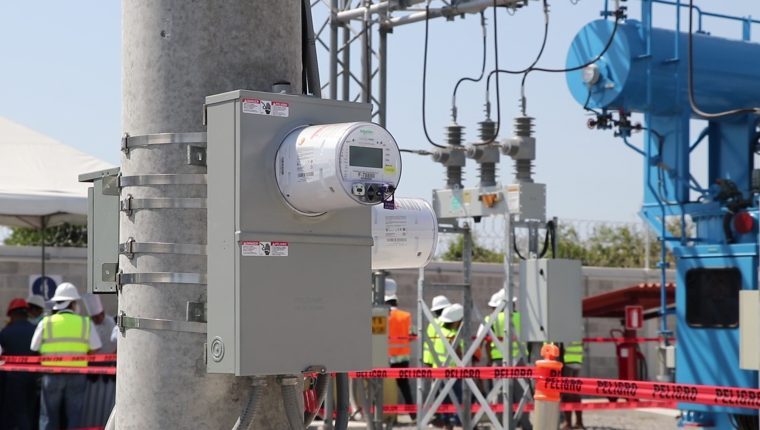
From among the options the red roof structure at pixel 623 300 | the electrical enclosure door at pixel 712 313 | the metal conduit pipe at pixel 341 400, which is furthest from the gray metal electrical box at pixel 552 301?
the metal conduit pipe at pixel 341 400

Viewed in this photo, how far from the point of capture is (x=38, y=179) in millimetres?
15078

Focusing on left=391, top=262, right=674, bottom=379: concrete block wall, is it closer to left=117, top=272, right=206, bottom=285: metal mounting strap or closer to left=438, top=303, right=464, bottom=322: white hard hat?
left=438, top=303, right=464, bottom=322: white hard hat

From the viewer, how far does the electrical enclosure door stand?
10859 millimetres

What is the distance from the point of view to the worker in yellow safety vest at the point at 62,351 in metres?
12.5

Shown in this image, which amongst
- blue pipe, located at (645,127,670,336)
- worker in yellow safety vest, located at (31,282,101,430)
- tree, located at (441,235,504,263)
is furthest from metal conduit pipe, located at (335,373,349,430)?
tree, located at (441,235,504,263)

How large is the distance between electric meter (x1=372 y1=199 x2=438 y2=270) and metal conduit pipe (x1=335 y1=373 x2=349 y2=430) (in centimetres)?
65

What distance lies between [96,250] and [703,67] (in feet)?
26.9

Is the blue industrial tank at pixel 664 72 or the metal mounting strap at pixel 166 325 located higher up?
the blue industrial tank at pixel 664 72

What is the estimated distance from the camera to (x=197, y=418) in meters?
3.76

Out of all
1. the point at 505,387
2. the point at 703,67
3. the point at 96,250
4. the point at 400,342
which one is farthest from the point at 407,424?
the point at 96,250

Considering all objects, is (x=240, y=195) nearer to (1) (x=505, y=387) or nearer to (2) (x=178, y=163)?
(2) (x=178, y=163)

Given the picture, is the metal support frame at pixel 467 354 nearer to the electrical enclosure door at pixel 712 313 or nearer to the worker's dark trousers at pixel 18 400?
the electrical enclosure door at pixel 712 313

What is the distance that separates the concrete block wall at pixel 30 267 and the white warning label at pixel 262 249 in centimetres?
1445

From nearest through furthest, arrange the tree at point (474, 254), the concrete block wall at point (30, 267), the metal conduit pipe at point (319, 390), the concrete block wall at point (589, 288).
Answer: the metal conduit pipe at point (319, 390), the concrete block wall at point (30, 267), the concrete block wall at point (589, 288), the tree at point (474, 254)
